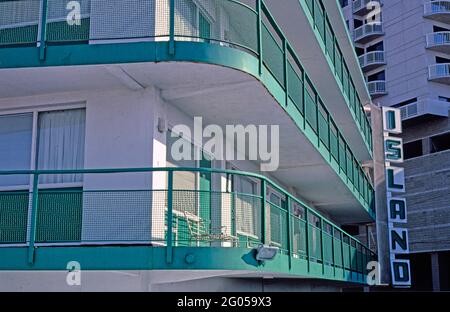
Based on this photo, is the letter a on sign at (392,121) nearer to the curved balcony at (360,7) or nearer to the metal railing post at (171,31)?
the metal railing post at (171,31)

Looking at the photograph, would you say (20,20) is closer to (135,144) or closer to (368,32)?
(135,144)

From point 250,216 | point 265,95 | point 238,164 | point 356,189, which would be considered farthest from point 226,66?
point 356,189

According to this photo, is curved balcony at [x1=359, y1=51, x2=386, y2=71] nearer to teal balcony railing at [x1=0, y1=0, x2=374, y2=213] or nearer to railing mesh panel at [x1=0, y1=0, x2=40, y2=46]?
teal balcony railing at [x1=0, y1=0, x2=374, y2=213]

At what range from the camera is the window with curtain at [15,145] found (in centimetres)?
1085

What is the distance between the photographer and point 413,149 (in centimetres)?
5109

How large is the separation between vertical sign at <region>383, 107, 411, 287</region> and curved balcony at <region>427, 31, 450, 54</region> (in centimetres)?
2589

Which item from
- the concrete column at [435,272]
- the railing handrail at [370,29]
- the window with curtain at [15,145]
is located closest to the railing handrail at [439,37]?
the railing handrail at [370,29]

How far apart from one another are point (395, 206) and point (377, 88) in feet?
96.6

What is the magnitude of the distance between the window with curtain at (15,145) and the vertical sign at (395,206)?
1680cm

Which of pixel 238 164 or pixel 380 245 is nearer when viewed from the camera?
pixel 238 164

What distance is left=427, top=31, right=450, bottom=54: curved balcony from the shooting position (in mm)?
49509

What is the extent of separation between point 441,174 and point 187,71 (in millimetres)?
40445

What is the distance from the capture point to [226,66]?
994 cm
